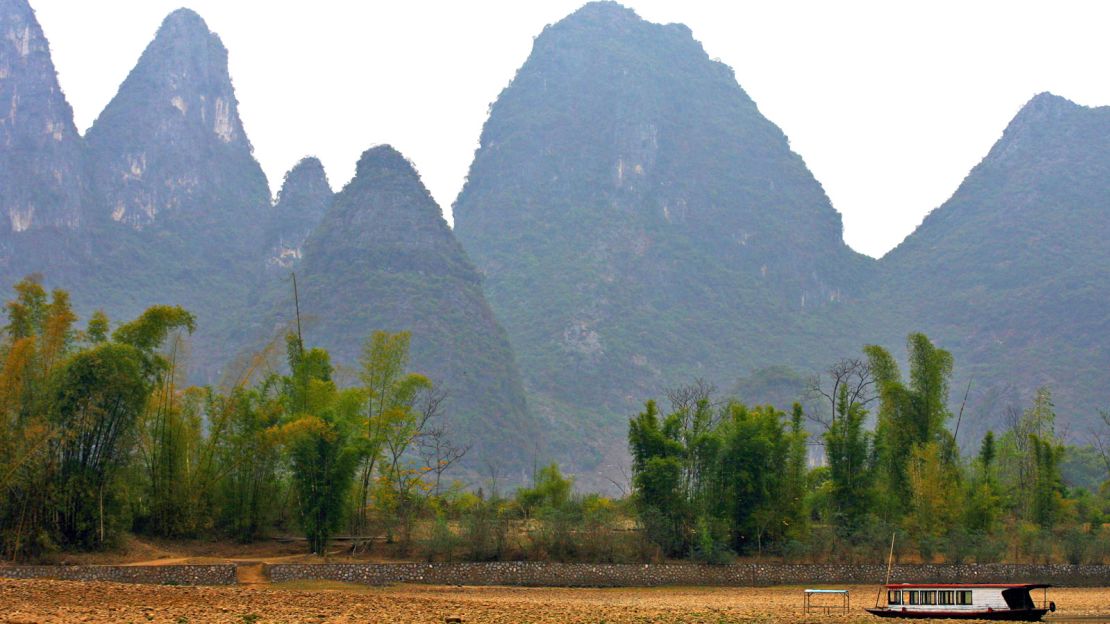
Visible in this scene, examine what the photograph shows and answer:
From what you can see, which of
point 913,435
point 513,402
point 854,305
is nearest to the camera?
point 913,435

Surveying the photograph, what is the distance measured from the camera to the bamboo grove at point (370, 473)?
102 ft

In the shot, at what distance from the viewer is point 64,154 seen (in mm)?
144250

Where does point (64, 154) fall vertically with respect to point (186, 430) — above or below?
above

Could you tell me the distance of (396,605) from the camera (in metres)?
25.6

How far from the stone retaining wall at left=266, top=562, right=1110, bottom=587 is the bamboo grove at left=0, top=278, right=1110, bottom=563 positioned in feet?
3.02

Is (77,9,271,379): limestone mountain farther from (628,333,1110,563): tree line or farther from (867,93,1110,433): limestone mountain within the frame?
(628,333,1110,563): tree line

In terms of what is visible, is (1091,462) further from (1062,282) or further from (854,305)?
(854,305)

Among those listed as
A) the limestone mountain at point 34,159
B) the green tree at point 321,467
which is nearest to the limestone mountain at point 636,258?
the limestone mountain at point 34,159

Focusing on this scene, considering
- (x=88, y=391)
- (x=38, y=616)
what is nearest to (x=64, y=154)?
(x=88, y=391)

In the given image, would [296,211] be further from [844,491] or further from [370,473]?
[844,491]

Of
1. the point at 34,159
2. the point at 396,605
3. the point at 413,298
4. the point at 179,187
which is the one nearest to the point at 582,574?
the point at 396,605

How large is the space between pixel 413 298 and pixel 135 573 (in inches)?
3765

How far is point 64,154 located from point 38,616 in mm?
133469

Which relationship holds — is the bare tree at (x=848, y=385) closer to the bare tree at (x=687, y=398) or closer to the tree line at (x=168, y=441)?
the bare tree at (x=687, y=398)
